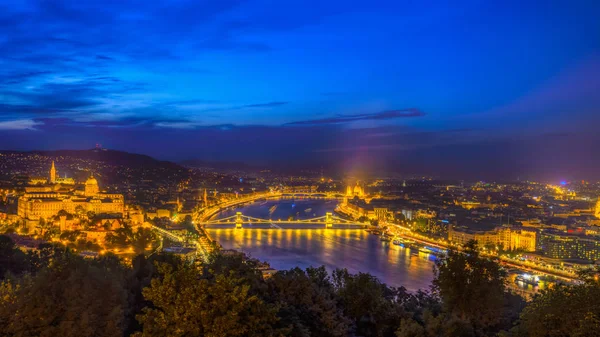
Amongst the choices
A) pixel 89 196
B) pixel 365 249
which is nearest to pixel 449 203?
pixel 365 249

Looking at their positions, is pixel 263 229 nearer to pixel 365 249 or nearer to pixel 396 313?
Result: pixel 365 249

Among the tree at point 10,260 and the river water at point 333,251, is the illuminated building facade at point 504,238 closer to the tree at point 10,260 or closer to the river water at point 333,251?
the river water at point 333,251

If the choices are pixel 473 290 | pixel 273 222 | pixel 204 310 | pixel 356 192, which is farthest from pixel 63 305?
pixel 356 192

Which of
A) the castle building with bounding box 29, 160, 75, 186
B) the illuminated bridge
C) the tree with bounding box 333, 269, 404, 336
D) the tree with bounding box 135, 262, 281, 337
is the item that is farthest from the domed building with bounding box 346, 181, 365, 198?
the tree with bounding box 135, 262, 281, 337

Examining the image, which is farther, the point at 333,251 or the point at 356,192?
the point at 356,192

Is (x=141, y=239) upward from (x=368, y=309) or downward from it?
downward

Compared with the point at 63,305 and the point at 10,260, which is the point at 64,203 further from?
the point at 63,305

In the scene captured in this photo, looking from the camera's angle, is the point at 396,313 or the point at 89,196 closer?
the point at 396,313

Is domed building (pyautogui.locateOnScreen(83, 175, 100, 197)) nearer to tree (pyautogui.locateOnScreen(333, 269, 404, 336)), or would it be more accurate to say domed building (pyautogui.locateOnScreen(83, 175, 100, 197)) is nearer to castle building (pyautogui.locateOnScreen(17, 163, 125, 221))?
castle building (pyautogui.locateOnScreen(17, 163, 125, 221))
